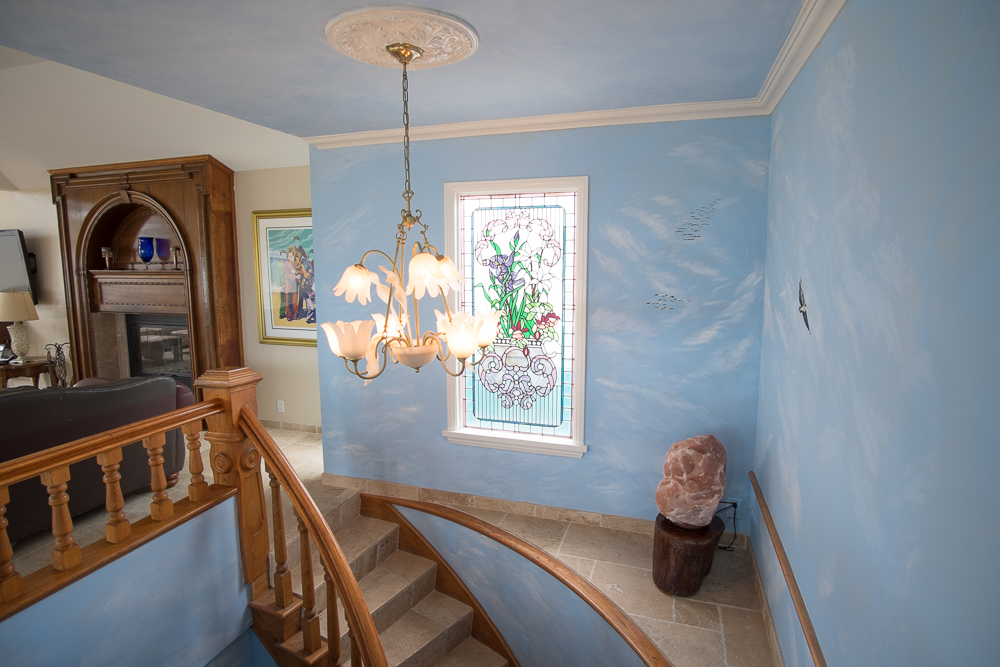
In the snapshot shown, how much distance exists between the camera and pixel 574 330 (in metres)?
3.27

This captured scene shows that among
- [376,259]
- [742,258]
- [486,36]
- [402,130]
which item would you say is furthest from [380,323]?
[742,258]

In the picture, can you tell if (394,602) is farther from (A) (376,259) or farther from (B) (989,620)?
(B) (989,620)

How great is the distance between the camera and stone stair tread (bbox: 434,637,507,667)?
325cm

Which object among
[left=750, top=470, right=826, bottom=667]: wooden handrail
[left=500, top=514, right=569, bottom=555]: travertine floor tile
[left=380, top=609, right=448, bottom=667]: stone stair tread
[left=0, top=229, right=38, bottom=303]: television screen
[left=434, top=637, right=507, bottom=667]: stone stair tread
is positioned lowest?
[left=434, top=637, right=507, bottom=667]: stone stair tread

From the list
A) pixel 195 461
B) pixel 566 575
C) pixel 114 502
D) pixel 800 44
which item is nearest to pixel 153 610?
pixel 114 502

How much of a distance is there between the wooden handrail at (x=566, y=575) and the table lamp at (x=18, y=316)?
448 centimetres

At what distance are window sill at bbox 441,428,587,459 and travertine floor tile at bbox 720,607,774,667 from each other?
1.17 meters

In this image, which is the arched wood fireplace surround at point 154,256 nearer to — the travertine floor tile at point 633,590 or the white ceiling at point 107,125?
the white ceiling at point 107,125

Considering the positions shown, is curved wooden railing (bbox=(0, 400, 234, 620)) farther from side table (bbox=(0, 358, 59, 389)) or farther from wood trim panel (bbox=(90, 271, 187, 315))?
side table (bbox=(0, 358, 59, 389))

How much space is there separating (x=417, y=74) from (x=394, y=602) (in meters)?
3.02

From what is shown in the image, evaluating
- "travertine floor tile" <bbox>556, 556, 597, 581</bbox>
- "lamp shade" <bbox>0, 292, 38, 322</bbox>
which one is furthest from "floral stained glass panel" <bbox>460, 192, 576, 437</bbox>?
"lamp shade" <bbox>0, 292, 38, 322</bbox>

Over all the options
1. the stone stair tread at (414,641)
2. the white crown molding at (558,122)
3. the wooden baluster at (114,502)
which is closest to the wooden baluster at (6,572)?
the wooden baluster at (114,502)

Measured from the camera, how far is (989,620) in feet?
2.68

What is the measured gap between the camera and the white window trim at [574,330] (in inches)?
124
